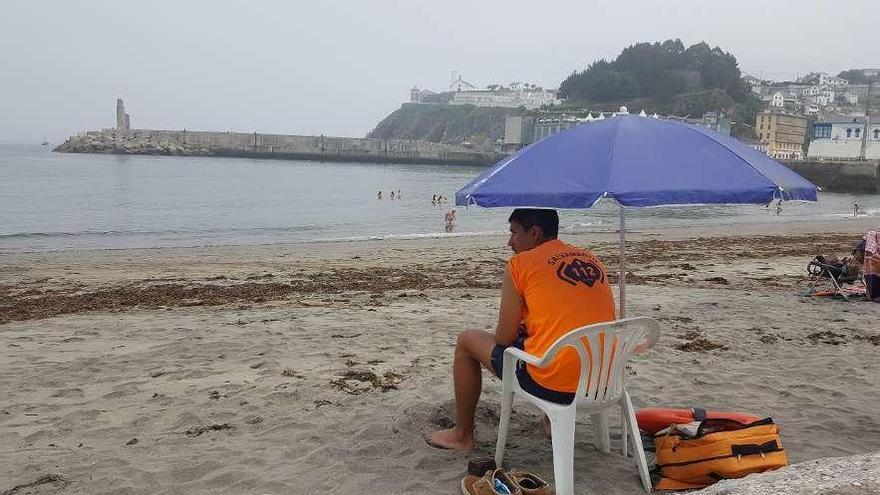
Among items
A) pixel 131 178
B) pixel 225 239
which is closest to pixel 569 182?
pixel 225 239

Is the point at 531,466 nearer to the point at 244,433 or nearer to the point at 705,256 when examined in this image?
the point at 244,433

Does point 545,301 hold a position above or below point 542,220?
below

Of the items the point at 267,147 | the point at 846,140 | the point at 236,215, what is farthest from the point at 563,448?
the point at 267,147

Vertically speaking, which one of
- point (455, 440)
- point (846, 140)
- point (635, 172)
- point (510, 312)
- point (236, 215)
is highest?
point (846, 140)

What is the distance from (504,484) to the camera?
2977 mm

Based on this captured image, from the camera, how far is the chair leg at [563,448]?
2.90 metres

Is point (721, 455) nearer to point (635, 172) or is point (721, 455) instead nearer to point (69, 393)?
point (635, 172)

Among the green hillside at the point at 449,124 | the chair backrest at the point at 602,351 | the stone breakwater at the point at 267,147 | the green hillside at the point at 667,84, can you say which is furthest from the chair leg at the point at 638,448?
the green hillside at the point at 449,124

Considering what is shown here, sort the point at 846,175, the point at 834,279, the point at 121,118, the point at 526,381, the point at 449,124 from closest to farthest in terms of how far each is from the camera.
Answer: the point at 526,381 → the point at 834,279 → the point at 846,175 → the point at 121,118 → the point at 449,124

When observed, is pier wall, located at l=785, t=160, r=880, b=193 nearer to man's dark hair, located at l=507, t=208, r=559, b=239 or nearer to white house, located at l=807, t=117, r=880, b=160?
white house, located at l=807, t=117, r=880, b=160

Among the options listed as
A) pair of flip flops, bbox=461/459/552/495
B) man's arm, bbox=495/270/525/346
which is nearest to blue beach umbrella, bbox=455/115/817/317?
man's arm, bbox=495/270/525/346

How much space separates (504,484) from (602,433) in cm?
82

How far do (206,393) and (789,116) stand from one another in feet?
372

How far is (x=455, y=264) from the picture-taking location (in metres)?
12.6
